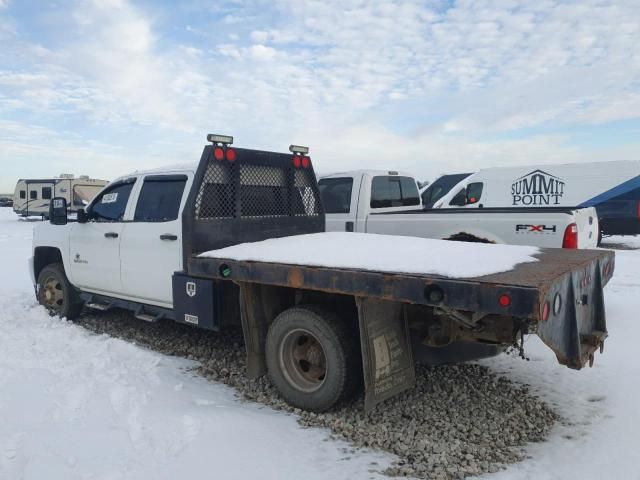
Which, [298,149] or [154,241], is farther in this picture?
[298,149]

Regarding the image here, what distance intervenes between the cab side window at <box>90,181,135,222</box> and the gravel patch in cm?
173

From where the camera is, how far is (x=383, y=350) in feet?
12.7

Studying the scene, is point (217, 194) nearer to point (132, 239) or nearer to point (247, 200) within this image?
point (247, 200)

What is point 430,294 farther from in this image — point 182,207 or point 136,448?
point 182,207

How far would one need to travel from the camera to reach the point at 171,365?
5.08 m

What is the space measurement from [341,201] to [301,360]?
3973 millimetres

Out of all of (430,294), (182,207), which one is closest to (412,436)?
(430,294)

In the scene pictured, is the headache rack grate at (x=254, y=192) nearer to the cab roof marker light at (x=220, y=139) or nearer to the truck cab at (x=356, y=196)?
the cab roof marker light at (x=220, y=139)

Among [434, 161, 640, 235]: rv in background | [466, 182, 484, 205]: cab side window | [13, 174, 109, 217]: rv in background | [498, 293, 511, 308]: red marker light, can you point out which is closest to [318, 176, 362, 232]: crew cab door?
[498, 293, 511, 308]: red marker light

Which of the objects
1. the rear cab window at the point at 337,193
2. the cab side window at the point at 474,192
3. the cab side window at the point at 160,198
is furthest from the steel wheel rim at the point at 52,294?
the cab side window at the point at 474,192

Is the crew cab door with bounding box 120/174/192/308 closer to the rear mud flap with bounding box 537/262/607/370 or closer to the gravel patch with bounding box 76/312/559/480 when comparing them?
the gravel patch with bounding box 76/312/559/480

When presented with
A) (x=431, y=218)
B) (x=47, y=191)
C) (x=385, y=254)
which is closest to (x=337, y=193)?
(x=431, y=218)

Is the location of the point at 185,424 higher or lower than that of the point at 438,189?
lower

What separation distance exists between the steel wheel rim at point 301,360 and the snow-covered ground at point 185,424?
0.31 meters
